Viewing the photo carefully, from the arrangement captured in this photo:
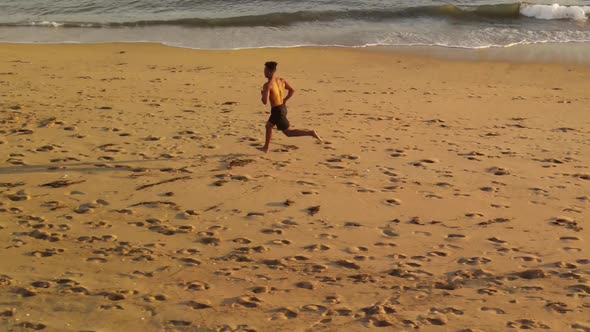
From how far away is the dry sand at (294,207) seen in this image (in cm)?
533

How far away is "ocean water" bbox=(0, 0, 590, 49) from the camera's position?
15844mm

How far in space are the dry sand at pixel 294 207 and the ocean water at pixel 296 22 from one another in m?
4.19

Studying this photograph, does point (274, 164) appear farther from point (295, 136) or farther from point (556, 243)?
point (556, 243)

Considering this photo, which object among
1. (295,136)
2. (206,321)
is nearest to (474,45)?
(295,136)

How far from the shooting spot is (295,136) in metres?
8.53

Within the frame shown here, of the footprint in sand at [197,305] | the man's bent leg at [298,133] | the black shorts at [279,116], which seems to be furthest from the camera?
the man's bent leg at [298,133]

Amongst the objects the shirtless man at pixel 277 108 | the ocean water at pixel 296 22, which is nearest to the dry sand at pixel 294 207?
the shirtless man at pixel 277 108

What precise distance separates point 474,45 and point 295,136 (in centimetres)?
797

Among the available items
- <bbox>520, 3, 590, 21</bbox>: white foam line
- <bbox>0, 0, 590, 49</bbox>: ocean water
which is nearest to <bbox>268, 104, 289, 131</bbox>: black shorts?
<bbox>0, 0, 590, 49</bbox>: ocean water

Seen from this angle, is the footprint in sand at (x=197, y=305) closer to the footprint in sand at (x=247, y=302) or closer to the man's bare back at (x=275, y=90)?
the footprint in sand at (x=247, y=302)

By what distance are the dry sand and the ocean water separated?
4.19m

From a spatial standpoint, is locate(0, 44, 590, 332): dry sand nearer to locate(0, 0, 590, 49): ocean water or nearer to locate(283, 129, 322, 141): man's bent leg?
locate(283, 129, 322, 141): man's bent leg

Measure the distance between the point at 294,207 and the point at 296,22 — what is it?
11367 millimetres

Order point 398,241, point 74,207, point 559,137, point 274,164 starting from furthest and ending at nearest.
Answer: point 559,137 < point 274,164 < point 74,207 < point 398,241
